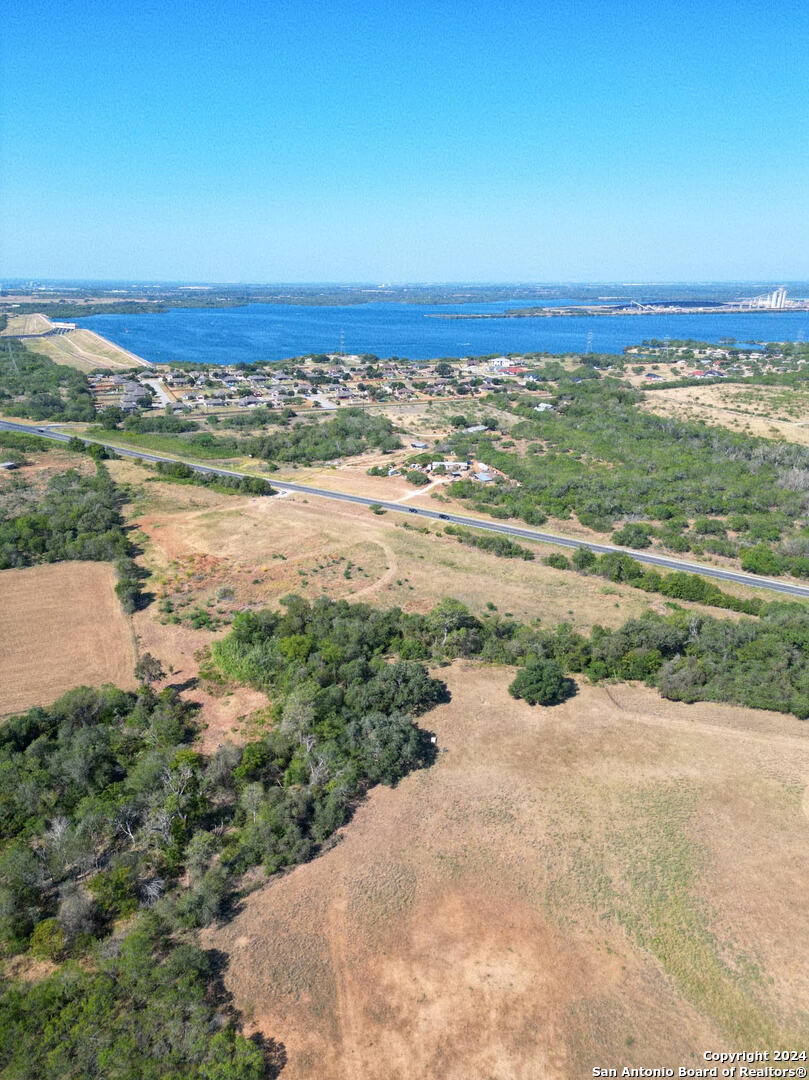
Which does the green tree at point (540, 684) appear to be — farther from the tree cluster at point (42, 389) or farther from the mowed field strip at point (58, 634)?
the tree cluster at point (42, 389)

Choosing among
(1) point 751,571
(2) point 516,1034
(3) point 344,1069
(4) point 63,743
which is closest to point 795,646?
(1) point 751,571

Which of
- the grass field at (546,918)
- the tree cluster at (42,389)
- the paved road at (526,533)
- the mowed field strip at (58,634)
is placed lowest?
A: the grass field at (546,918)

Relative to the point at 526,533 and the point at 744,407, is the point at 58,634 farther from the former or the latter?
the point at 744,407

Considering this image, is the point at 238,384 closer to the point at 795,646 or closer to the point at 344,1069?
the point at 795,646

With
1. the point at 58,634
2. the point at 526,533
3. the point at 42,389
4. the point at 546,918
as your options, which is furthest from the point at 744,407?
the point at 42,389

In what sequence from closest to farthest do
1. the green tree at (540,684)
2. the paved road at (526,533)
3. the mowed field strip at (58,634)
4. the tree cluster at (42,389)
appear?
1. the green tree at (540,684)
2. the mowed field strip at (58,634)
3. the paved road at (526,533)
4. the tree cluster at (42,389)

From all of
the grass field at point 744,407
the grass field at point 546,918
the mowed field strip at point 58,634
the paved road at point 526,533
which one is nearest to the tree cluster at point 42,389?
the paved road at point 526,533

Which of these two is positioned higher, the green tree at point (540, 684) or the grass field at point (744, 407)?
the grass field at point (744, 407)
